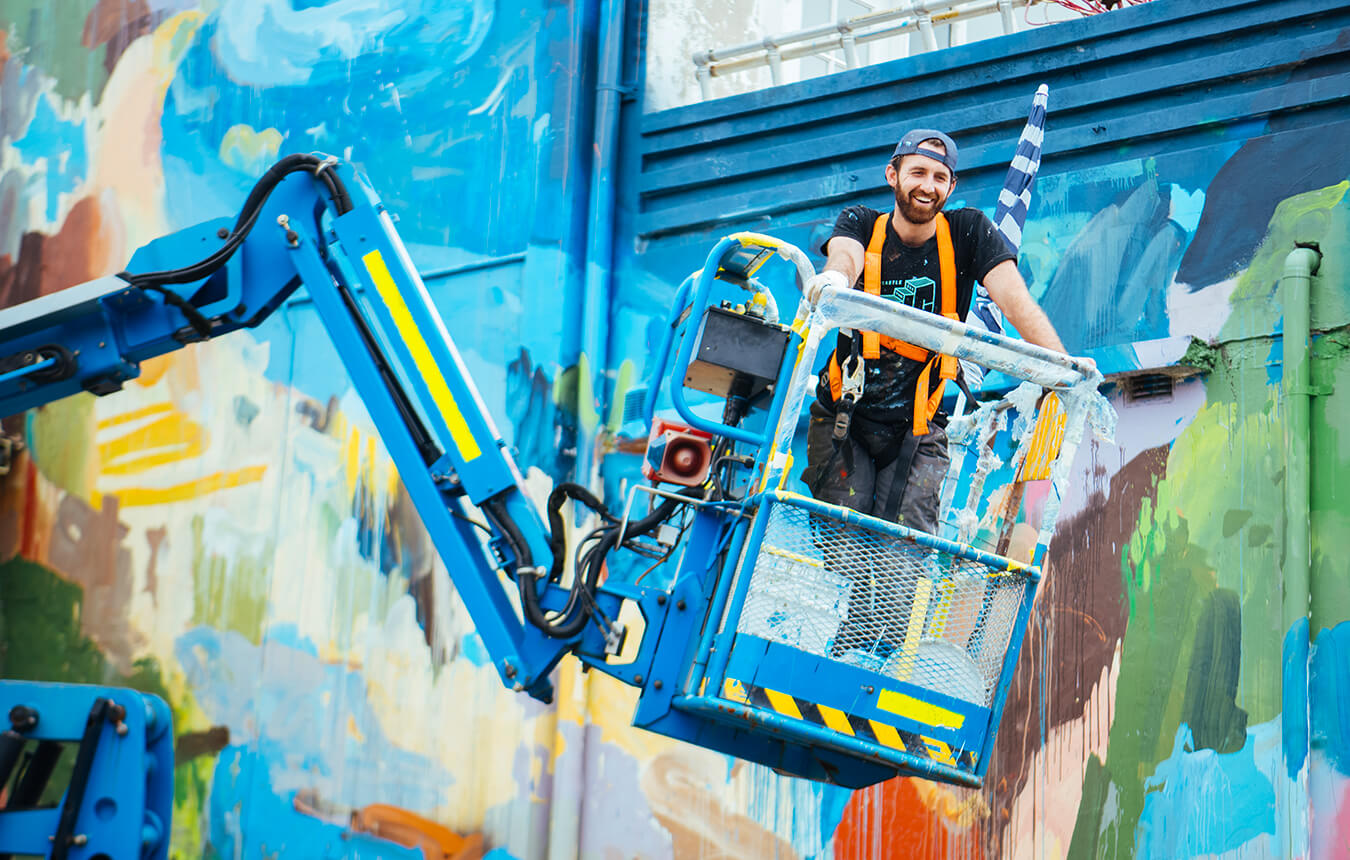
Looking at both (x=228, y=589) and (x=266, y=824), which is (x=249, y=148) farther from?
(x=266, y=824)

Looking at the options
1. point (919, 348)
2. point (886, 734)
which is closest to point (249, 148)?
point (919, 348)

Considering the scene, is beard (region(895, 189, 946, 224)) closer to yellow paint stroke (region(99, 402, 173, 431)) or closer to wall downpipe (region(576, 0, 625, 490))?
wall downpipe (region(576, 0, 625, 490))

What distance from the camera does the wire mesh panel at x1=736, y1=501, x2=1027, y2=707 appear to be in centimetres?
402

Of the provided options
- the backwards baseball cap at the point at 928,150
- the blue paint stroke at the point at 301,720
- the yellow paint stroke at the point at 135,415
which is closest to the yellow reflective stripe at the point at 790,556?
the backwards baseball cap at the point at 928,150

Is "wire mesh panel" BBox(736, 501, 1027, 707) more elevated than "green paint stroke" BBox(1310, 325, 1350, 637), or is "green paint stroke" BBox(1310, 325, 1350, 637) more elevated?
"green paint stroke" BBox(1310, 325, 1350, 637)

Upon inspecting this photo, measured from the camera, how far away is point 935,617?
4098 mm

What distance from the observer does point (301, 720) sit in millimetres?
8812

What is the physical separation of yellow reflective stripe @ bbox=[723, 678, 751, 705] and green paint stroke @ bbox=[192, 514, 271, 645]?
5.86 meters

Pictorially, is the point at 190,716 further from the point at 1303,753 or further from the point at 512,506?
the point at 1303,753

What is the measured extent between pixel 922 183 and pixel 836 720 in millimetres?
1830

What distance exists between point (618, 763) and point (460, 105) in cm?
417

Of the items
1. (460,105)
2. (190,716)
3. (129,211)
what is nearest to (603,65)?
(460,105)

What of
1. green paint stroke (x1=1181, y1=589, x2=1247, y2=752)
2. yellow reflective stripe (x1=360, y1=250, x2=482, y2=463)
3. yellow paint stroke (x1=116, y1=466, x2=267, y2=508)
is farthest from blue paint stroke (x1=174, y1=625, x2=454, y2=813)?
green paint stroke (x1=1181, y1=589, x2=1247, y2=752)

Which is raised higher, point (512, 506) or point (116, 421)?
point (116, 421)
